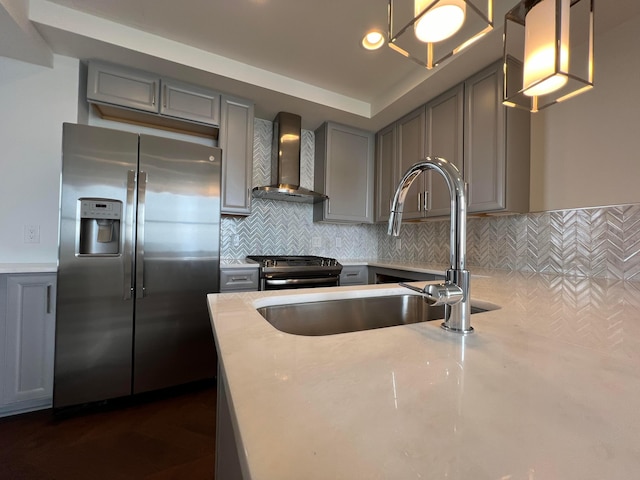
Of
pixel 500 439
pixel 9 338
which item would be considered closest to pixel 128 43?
pixel 9 338

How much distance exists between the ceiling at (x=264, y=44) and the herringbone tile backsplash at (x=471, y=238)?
2.17ft

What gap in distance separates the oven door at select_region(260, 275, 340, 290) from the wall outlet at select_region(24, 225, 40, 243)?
1.56 meters

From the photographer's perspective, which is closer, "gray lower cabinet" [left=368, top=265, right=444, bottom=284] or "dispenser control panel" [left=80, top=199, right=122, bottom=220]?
"dispenser control panel" [left=80, top=199, right=122, bottom=220]

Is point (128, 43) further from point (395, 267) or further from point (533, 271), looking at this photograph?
point (533, 271)

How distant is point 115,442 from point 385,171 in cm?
295

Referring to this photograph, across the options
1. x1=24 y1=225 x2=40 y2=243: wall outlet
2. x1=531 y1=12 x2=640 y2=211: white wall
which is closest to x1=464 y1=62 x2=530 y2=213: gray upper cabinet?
x1=531 y1=12 x2=640 y2=211: white wall

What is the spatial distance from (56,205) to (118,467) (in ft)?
5.71

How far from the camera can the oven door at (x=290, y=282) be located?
85.4 inches

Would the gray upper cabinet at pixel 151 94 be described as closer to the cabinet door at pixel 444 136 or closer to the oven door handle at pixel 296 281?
the oven door handle at pixel 296 281

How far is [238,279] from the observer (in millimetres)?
2137

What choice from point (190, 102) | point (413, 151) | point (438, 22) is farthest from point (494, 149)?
point (190, 102)

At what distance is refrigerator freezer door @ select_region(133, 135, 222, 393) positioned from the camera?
181 cm

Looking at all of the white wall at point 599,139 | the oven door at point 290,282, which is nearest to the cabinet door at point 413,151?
the white wall at point 599,139

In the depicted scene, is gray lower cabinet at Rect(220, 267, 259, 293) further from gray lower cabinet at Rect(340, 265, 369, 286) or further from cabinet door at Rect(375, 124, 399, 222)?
cabinet door at Rect(375, 124, 399, 222)
